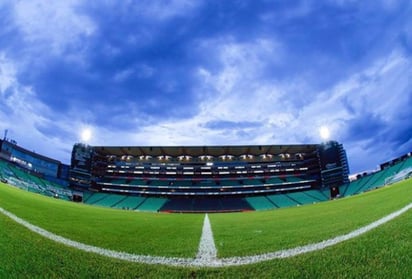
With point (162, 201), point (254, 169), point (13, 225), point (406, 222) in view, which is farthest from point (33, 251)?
point (254, 169)

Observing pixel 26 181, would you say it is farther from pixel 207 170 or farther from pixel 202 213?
pixel 207 170

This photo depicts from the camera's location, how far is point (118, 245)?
459 cm

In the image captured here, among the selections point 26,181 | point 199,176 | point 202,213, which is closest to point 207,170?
point 199,176

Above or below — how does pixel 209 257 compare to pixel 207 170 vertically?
below

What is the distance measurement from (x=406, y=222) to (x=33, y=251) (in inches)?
291

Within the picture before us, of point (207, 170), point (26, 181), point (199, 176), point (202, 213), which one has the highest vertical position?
point (207, 170)

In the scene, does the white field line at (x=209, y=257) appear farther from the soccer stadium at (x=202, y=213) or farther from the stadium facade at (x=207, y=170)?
the stadium facade at (x=207, y=170)

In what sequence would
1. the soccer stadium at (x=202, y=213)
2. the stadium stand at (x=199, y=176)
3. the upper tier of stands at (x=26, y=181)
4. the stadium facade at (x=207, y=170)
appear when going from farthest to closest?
the stadium facade at (x=207, y=170)
the stadium stand at (x=199, y=176)
the upper tier of stands at (x=26, y=181)
the soccer stadium at (x=202, y=213)

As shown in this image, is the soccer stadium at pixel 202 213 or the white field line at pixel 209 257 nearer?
the soccer stadium at pixel 202 213

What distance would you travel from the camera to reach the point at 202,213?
1291 inches

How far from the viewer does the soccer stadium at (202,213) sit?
3.21 metres

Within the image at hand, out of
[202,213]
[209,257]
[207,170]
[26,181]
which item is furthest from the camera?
[207,170]

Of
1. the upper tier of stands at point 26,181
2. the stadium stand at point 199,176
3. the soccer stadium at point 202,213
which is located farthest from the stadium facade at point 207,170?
the upper tier of stands at point 26,181

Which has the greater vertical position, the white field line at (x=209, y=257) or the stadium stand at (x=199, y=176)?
the stadium stand at (x=199, y=176)
